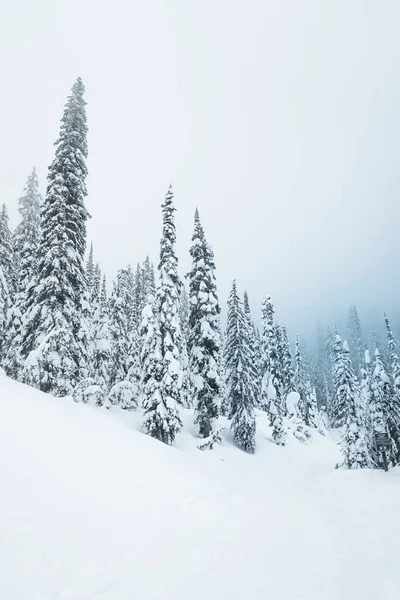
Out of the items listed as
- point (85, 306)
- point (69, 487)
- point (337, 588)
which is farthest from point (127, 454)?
point (85, 306)

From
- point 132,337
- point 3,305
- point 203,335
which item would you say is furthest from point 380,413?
point 3,305

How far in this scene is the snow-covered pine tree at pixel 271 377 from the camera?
121ft

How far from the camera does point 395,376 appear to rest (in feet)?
126

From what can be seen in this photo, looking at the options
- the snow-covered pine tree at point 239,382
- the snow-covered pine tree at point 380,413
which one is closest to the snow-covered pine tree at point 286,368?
the snow-covered pine tree at point 239,382

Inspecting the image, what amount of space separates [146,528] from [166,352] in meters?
15.1

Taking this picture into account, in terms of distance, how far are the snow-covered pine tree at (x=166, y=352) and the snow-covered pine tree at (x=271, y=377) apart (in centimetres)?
1730

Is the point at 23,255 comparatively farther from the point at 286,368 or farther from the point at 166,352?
the point at 286,368

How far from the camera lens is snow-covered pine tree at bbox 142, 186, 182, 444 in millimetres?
21859

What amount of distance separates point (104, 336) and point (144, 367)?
35.5ft

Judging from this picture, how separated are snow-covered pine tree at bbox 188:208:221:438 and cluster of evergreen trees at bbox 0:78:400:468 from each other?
8 cm

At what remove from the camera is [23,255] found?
25875 mm

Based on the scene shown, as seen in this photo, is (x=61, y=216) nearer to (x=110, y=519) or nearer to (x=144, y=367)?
(x=144, y=367)

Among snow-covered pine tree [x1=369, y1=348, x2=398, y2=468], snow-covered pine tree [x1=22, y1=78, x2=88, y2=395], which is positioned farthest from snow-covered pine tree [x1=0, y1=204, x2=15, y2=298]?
snow-covered pine tree [x1=369, y1=348, x2=398, y2=468]

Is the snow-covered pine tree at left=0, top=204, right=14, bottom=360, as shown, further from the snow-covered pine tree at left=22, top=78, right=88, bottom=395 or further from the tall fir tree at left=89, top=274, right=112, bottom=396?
the snow-covered pine tree at left=22, top=78, right=88, bottom=395
